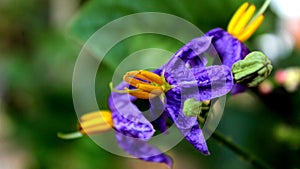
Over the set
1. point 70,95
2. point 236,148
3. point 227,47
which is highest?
point 227,47

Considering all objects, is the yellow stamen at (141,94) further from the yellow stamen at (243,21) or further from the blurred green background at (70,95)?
the blurred green background at (70,95)

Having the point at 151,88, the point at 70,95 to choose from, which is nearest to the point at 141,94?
the point at 151,88

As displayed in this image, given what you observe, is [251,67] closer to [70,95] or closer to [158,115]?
[158,115]

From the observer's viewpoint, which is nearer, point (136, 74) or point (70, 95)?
point (136, 74)

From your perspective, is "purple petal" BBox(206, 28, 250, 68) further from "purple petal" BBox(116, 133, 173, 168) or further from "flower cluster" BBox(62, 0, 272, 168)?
"purple petal" BBox(116, 133, 173, 168)

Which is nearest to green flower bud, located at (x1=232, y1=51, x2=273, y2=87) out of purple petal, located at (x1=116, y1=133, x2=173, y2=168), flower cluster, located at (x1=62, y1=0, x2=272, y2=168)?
flower cluster, located at (x1=62, y1=0, x2=272, y2=168)

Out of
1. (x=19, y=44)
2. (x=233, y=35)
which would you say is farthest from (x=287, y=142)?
(x=19, y=44)

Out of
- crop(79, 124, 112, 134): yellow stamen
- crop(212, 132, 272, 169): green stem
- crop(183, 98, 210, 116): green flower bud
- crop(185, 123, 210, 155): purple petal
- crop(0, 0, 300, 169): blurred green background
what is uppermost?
crop(183, 98, 210, 116): green flower bud
